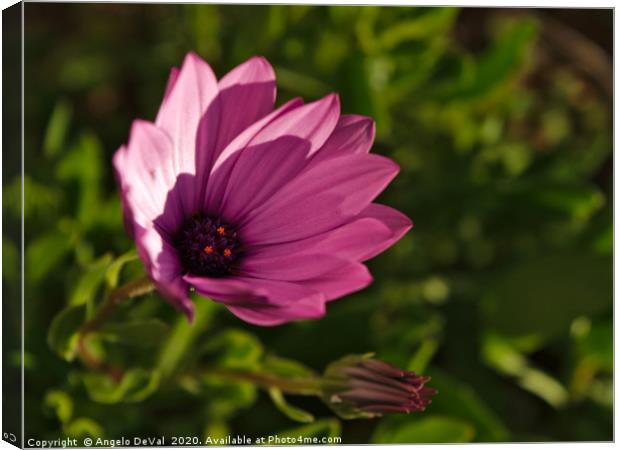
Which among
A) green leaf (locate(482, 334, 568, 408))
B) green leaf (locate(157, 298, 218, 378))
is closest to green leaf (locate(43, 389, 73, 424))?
green leaf (locate(157, 298, 218, 378))

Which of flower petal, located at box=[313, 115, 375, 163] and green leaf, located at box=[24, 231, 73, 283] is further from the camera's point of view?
green leaf, located at box=[24, 231, 73, 283]

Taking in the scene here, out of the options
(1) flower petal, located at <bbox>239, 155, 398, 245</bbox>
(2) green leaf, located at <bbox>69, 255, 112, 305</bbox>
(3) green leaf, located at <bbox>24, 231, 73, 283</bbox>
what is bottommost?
(3) green leaf, located at <bbox>24, 231, 73, 283</bbox>

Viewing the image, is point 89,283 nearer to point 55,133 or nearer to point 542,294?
point 55,133

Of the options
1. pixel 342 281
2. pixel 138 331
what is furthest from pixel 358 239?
pixel 138 331

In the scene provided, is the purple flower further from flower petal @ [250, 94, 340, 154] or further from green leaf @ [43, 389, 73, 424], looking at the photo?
green leaf @ [43, 389, 73, 424]

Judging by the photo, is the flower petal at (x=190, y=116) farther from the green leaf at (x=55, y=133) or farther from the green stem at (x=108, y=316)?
the green leaf at (x=55, y=133)

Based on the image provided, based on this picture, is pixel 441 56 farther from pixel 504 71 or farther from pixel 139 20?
pixel 139 20
